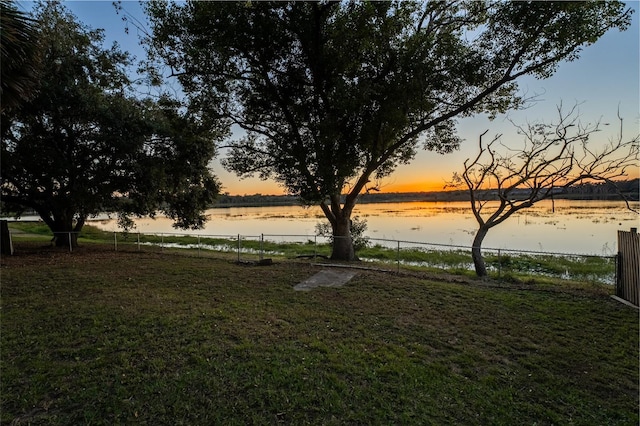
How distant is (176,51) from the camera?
979 centimetres

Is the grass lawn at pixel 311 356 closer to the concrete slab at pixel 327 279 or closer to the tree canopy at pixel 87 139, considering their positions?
the concrete slab at pixel 327 279

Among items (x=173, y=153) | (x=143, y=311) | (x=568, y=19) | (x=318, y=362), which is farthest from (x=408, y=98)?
(x=173, y=153)

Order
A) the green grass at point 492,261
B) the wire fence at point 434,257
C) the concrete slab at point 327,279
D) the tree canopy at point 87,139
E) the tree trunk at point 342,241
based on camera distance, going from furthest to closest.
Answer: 1. the green grass at point 492,261
2. the wire fence at point 434,257
3. the tree trunk at point 342,241
4. the tree canopy at point 87,139
5. the concrete slab at point 327,279

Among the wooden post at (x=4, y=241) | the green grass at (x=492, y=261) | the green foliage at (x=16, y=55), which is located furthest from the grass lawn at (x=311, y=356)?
the green grass at (x=492, y=261)

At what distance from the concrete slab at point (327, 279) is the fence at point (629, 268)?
18.1ft

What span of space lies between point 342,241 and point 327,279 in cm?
347

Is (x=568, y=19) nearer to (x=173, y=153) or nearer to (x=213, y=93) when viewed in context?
(x=213, y=93)

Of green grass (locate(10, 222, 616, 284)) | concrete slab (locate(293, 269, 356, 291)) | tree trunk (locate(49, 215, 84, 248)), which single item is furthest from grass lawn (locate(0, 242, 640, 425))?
tree trunk (locate(49, 215, 84, 248))

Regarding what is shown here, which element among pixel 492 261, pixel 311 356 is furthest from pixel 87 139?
pixel 492 261

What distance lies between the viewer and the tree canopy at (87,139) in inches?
407

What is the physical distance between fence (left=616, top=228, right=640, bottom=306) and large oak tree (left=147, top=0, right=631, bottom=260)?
4.40 meters

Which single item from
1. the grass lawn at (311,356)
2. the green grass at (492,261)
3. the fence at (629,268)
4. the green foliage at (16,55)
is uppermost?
the green foliage at (16,55)

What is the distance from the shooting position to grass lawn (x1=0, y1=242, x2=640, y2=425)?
10.1 ft

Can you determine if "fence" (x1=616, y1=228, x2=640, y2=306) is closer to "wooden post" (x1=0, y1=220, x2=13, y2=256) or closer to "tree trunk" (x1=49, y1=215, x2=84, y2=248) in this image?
"tree trunk" (x1=49, y1=215, x2=84, y2=248)
